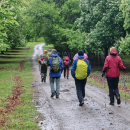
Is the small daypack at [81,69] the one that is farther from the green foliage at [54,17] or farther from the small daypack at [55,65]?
the green foliage at [54,17]

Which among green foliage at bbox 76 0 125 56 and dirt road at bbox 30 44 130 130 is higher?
green foliage at bbox 76 0 125 56

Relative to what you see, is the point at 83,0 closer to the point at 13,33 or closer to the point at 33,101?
the point at 13,33

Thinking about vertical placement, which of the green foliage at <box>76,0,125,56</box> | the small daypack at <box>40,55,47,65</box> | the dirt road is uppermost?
the green foliage at <box>76,0,125,56</box>

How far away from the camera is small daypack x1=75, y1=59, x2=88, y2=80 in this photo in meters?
8.62

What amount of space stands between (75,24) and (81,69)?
25818mm

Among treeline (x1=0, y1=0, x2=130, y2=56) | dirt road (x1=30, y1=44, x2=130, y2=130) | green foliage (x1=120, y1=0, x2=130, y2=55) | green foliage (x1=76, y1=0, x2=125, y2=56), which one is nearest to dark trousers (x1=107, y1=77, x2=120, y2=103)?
dirt road (x1=30, y1=44, x2=130, y2=130)

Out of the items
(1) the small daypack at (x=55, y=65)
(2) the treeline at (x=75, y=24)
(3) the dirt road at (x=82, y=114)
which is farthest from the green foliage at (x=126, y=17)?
(3) the dirt road at (x=82, y=114)

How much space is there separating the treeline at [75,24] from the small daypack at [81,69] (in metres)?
9.30

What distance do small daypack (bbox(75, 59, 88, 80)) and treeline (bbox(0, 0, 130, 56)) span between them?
930cm

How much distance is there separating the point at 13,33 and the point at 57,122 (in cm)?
2795

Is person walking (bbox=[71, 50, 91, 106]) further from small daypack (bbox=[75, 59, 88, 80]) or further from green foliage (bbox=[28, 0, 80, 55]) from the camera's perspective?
green foliage (bbox=[28, 0, 80, 55])

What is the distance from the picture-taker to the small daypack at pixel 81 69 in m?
8.62

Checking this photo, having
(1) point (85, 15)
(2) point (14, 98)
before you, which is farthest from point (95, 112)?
(1) point (85, 15)

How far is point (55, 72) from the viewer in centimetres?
1027
